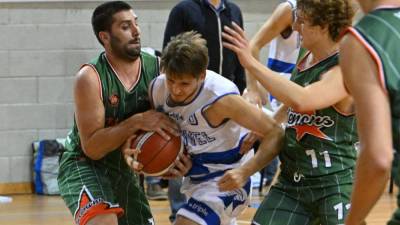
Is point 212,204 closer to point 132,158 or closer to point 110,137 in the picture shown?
point 132,158

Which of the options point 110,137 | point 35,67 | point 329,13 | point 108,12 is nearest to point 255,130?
point 329,13

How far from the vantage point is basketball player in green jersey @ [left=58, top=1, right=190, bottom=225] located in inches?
167

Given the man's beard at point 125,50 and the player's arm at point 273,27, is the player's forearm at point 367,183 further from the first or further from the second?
the player's arm at point 273,27

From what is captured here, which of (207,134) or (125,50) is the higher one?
(125,50)

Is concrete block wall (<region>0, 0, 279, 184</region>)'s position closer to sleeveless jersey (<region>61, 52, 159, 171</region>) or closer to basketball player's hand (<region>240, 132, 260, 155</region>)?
sleeveless jersey (<region>61, 52, 159, 171</region>)

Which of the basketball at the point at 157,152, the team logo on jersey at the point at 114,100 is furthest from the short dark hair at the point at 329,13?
the team logo on jersey at the point at 114,100

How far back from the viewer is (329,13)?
3.64 metres

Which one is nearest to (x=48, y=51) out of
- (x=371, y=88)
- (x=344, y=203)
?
(x=344, y=203)

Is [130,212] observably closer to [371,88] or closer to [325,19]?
[325,19]

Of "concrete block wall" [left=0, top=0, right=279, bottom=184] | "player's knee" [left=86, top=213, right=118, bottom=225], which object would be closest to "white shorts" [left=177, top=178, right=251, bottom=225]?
"player's knee" [left=86, top=213, right=118, bottom=225]

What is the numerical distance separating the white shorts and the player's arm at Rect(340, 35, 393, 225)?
1.72 meters

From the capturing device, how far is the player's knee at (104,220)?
13.8 feet

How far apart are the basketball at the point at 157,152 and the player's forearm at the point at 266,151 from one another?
1.15 feet

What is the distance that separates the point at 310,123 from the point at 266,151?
26 centimetres
